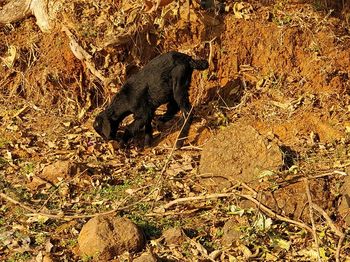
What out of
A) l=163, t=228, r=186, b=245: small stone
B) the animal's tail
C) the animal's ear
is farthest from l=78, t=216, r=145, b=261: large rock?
the animal's tail

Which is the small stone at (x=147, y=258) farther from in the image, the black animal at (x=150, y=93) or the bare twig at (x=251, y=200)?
the black animal at (x=150, y=93)

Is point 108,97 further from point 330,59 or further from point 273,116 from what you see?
point 330,59

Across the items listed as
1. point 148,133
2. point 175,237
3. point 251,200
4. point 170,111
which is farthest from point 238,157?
point 170,111

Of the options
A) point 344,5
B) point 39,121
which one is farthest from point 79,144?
point 344,5

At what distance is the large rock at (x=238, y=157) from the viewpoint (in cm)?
674

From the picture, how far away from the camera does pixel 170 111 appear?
8906mm

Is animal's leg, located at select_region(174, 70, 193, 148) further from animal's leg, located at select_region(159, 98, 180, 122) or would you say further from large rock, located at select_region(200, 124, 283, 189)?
large rock, located at select_region(200, 124, 283, 189)

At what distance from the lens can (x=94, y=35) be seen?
924cm

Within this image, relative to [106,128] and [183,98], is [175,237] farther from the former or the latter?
[183,98]

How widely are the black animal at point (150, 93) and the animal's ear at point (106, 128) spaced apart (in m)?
0.05

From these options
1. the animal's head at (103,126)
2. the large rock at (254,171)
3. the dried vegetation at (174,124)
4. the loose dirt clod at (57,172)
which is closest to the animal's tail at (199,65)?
the dried vegetation at (174,124)

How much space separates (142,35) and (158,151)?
1988 mm

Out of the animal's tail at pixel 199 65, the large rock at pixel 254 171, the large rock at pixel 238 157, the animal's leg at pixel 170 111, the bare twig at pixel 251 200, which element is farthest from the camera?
the animal's leg at pixel 170 111

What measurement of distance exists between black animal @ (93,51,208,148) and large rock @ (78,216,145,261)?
2517 mm
